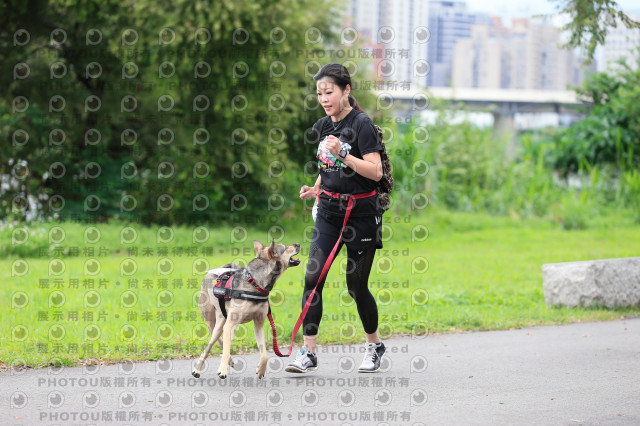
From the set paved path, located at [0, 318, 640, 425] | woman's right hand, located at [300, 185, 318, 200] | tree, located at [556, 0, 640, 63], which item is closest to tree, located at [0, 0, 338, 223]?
tree, located at [556, 0, 640, 63]

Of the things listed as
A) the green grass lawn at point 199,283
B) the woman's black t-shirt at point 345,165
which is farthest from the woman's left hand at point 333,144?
the green grass lawn at point 199,283

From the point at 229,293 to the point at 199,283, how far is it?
5.43 metres

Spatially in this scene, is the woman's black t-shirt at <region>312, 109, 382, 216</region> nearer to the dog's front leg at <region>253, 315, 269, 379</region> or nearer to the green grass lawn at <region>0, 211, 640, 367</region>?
the dog's front leg at <region>253, 315, 269, 379</region>

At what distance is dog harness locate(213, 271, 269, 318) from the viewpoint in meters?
5.46

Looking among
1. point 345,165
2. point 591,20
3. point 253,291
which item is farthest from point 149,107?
point 253,291

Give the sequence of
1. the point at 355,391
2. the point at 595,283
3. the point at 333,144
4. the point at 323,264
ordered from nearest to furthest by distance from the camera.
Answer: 1. the point at 333,144
2. the point at 355,391
3. the point at 323,264
4. the point at 595,283

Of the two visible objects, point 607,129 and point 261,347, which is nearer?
point 261,347

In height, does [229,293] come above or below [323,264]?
below

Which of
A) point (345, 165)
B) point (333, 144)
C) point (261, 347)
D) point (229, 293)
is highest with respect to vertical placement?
point (333, 144)

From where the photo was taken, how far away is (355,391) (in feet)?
18.5

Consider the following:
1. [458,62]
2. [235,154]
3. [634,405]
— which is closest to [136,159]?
[235,154]

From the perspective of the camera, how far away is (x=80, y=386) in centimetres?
559

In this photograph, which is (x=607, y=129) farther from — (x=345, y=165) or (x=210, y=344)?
Result: (x=210, y=344)

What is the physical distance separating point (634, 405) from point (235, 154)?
41.7 feet
